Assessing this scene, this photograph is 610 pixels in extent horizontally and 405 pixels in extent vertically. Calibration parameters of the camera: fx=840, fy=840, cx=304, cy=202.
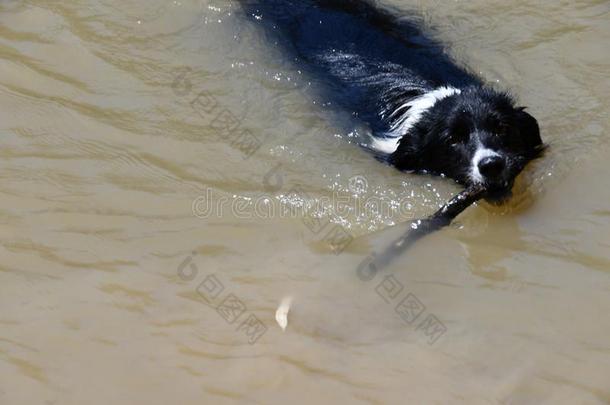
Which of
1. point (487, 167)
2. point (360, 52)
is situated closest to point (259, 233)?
point (487, 167)

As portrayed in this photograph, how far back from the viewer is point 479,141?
4.98 meters

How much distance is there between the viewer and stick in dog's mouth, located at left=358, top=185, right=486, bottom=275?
177 inches

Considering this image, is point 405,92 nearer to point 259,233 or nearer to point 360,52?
point 360,52

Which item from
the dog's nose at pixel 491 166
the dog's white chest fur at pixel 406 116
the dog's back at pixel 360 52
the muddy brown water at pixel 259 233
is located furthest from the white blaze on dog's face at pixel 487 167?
the dog's back at pixel 360 52

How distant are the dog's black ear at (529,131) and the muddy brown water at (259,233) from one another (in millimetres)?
131

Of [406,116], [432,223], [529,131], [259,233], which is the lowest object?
[259,233]

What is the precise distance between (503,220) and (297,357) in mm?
1588

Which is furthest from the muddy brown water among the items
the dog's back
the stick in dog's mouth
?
the dog's back

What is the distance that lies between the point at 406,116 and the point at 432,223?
1140mm

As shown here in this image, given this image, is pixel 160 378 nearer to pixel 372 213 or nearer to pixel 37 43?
pixel 372 213

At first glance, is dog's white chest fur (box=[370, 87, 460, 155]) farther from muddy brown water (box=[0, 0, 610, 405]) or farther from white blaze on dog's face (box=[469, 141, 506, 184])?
white blaze on dog's face (box=[469, 141, 506, 184])

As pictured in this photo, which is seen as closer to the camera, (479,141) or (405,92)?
(479,141)

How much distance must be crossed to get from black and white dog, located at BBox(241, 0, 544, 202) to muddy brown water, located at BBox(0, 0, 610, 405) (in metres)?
0.16

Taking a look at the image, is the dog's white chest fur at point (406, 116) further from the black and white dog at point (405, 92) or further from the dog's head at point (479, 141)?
the dog's head at point (479, 141)
